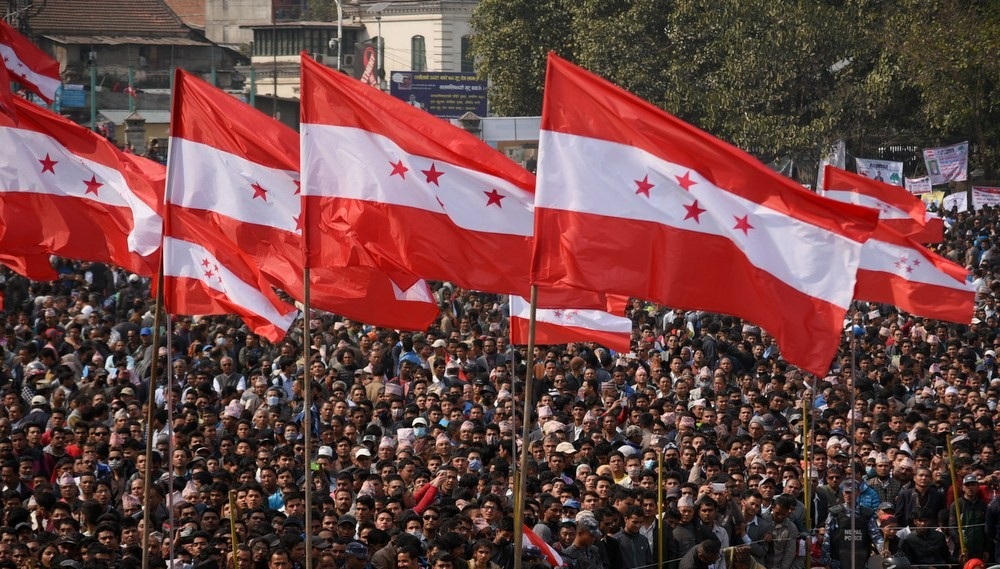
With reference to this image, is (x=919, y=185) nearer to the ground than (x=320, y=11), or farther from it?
nearer to the ground

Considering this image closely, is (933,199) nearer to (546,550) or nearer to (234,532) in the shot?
(546,550)

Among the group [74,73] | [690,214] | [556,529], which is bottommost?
[556,529]

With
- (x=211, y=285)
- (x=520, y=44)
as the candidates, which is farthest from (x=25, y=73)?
(x=520, y=44)

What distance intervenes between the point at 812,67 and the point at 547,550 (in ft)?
110

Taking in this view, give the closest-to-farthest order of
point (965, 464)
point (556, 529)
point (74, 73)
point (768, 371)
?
point (556, 529)
point (965, 464)
point (768, 371)
point (74, 73)

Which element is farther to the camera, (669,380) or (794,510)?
(669,380)

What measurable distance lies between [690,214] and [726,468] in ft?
18.9

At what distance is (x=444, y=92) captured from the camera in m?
56.1

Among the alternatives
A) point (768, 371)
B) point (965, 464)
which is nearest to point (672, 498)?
point (965, 464)

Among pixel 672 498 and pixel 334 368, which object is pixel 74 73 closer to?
pixel 334 368

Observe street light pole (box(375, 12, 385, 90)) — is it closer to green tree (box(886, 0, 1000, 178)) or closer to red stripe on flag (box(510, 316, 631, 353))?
green tree (box(886, 0, 1000, 178))

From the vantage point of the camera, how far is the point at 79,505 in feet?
41.5

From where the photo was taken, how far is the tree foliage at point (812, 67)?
4081cm

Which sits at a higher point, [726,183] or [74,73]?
[74,73]
